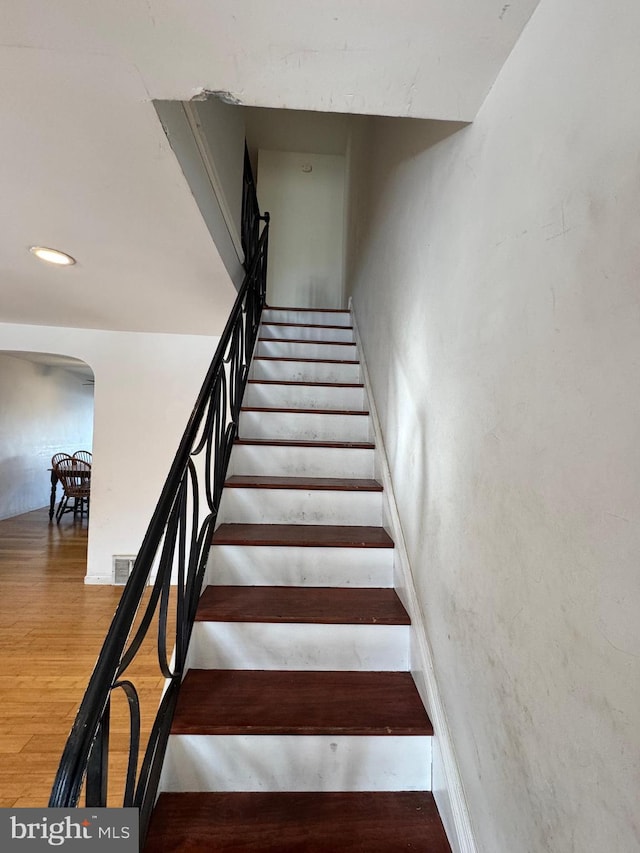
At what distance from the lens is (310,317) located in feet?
12.5

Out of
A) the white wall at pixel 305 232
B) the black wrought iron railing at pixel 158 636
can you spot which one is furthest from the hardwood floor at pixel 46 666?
the white wall at pixel 305 232

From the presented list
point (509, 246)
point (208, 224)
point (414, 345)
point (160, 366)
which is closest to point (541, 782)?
point (509, 246)

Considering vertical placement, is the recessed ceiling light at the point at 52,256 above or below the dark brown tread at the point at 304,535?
above

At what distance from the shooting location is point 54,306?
9.84 feet

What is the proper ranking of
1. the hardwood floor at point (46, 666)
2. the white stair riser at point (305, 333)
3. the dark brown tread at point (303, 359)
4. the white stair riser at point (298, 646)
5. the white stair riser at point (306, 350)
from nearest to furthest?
1. the white stair riser at point (298, 646)
2. the hardwood floor at point (46, 666)
3. the dark brown tread at point (303, 359)
4. the white stair riser at point (306, 350)
5. the white stair riser at point (305, 333)

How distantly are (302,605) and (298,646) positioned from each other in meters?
0.14

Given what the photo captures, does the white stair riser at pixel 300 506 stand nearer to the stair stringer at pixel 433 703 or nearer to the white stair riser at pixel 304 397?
the stair stringer at pixel 433 703

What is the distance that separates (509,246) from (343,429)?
5.38 ft

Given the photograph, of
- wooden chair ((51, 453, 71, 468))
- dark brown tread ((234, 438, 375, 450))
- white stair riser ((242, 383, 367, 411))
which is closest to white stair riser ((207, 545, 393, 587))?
dark brown tread ((234, 438, 375, 450))

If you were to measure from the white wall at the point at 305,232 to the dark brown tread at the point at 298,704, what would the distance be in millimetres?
4259

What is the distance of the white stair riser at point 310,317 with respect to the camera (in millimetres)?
3732

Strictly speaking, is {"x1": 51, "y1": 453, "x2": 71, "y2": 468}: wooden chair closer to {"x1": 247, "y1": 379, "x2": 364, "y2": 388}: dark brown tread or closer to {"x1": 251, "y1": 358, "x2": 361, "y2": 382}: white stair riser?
{"x1": 251, "y1": 358, "x2": 361, "y2": 382}: white stair riser

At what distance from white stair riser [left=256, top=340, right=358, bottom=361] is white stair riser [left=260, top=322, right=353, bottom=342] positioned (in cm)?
33

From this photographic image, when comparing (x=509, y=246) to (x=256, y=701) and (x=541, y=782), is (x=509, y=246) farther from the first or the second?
(x=256, y=701)
